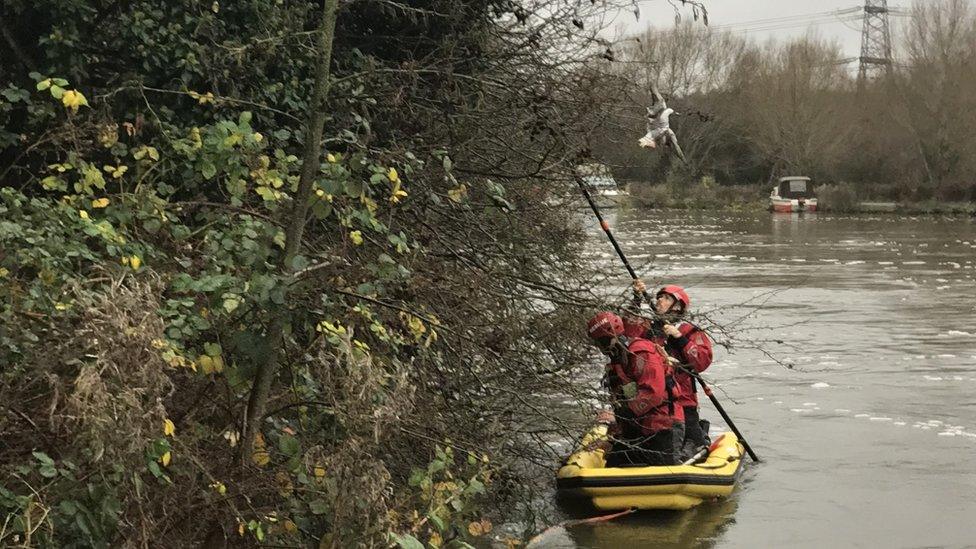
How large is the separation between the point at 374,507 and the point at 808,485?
6.43 metres

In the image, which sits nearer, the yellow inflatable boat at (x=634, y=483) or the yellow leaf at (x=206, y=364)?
the yellow leaf at (x=206, y=364)

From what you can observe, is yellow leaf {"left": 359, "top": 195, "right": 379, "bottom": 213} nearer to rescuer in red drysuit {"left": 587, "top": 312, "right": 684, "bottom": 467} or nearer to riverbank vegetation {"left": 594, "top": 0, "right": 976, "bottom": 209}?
rescuer in red drysuit {"left": 587, "top": 312, "right": 684, "bottom": 467}

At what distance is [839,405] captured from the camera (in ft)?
45.7

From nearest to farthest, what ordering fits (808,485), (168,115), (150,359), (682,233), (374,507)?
(150,359), (374,507), (168,115), (808,485), (682,233)

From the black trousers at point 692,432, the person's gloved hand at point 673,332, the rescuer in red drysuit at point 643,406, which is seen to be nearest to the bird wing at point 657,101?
the person's gloved hand at point 673,332

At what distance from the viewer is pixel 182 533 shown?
5141 mm

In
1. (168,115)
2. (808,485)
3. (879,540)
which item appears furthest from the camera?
(808,485)

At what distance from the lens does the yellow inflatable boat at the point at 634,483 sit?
914cm

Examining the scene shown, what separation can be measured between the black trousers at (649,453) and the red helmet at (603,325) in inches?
53.6

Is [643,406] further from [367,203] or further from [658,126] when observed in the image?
[367,203]

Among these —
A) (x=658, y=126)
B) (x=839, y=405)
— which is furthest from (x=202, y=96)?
(x=839, y=405)

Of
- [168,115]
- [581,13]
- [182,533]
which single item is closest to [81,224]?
[182,533]

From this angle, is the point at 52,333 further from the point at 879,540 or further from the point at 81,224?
the point at 879,540

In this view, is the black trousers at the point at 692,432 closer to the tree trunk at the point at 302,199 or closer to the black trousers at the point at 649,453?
the black trousers at the point at 649,453
